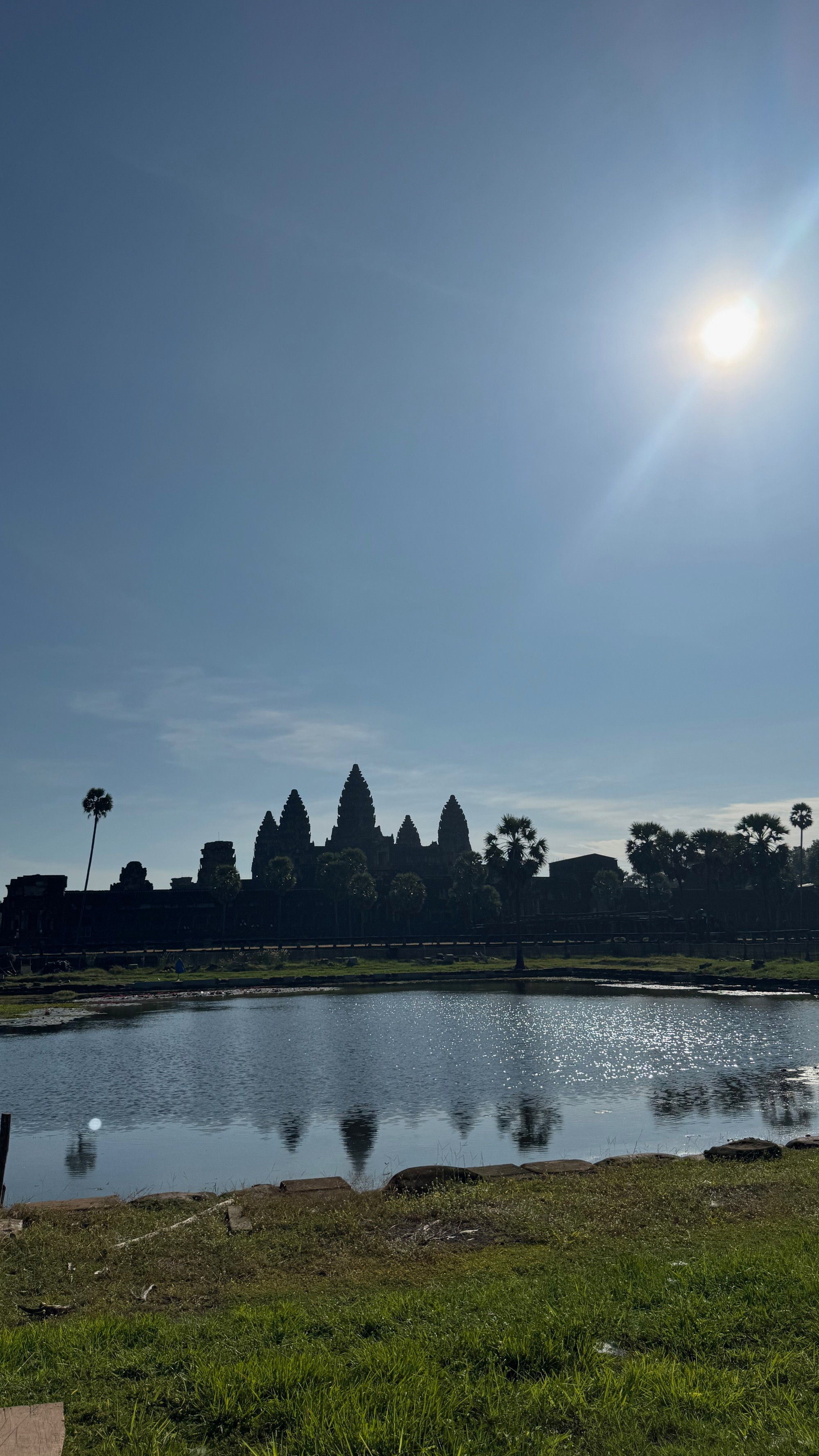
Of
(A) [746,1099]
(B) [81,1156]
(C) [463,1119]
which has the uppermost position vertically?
(A) [746,1099]

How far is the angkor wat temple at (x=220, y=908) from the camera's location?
4213 inches

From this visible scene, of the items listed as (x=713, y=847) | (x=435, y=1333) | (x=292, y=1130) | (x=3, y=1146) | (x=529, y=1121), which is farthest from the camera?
(x=713, y=847)

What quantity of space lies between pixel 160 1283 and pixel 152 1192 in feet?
24.9

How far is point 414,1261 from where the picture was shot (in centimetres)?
951

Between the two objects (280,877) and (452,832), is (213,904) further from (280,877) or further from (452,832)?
→ (452,832)

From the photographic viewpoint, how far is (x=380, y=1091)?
2677 cm

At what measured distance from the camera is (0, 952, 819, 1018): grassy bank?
62844 mm

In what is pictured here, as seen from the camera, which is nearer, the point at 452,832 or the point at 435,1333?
the point at 435,1333

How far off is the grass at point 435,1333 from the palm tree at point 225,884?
104 meters

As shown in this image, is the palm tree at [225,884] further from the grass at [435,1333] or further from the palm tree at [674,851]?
the grass at [435,1333]

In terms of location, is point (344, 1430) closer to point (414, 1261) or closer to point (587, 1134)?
point (414, 1261)

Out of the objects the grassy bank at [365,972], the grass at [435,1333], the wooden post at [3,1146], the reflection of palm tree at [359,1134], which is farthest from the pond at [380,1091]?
the grassy bank at [365,972]

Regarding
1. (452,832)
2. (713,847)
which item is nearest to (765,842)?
(713,847)

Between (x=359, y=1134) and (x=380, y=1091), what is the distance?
6.11 m
